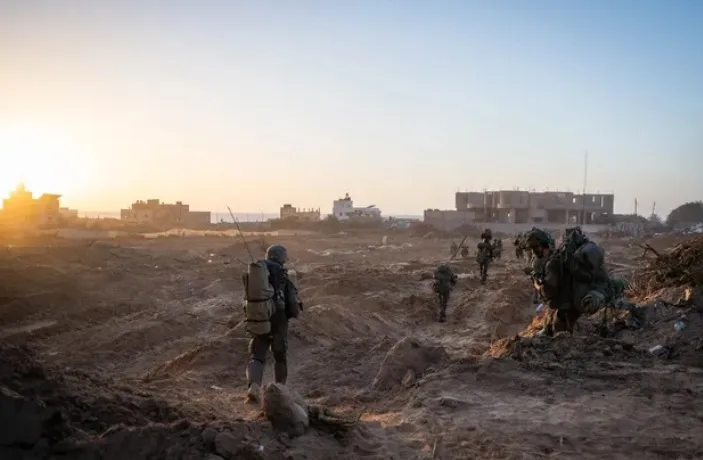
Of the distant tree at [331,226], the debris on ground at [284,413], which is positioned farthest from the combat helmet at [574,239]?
the distant tree at [331,226]

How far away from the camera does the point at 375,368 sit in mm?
7719

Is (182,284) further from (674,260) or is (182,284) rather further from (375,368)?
(674,260)

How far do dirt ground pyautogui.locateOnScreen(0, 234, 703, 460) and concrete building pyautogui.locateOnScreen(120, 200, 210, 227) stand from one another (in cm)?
5110

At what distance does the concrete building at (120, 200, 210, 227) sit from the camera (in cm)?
6425

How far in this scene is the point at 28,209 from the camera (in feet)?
136

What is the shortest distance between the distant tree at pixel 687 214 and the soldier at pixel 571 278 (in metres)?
62.6

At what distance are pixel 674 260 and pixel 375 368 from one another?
226 inches

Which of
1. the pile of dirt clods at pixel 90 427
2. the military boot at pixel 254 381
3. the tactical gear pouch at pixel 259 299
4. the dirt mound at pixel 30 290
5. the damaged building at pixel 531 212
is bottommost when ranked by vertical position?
the dirt mound at pixel 30 290

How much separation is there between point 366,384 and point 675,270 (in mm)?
5919

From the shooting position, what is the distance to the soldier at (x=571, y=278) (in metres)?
7.50

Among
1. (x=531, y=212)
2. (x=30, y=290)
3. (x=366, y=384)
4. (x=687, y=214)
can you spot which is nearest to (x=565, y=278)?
(x=366, y=384)

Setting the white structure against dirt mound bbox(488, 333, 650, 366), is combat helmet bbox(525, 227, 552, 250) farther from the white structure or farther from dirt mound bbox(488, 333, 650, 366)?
the white structure

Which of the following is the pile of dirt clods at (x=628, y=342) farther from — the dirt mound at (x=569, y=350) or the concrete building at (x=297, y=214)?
the concrete building at (x=297, y=214)

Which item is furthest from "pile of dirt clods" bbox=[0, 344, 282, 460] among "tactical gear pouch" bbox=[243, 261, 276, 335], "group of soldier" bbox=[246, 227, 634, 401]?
"group of soldier" bbox=[246, 227, 634, 401]
